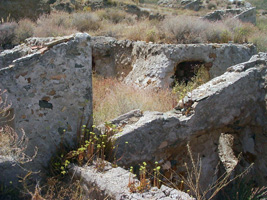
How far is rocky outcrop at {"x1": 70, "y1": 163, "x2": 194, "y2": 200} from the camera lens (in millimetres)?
3277

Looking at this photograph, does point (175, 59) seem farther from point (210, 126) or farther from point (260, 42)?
point (260, 42)

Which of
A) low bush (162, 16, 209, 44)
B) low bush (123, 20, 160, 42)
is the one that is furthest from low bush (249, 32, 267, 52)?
low bush (123, 20, 160, 42)

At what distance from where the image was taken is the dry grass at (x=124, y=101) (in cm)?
618

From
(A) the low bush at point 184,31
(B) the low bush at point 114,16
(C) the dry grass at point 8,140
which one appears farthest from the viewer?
(B) the low bush at point 114,16

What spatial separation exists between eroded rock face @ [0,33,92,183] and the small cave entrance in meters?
4.67

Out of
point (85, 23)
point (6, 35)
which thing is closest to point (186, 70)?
point (85, 23)

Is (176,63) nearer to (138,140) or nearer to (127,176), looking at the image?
(138,140)

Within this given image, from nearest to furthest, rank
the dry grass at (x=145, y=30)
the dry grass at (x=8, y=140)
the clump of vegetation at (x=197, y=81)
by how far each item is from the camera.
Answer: the dry grass at (x=8, y=140) < the clump of vegetation at (x=197, y=81) < the dry grass at (x=145, y=30)

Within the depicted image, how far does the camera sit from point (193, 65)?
888 cm

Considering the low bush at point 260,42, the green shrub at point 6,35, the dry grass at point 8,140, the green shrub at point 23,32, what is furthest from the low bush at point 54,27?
the dry grass at point 8,140

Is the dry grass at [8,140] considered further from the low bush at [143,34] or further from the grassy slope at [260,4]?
the grassy slope at [260,4]

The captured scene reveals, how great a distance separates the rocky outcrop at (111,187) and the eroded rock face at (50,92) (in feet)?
2.13

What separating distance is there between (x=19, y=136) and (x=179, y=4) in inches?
951

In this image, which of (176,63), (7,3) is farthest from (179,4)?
(176,63)
